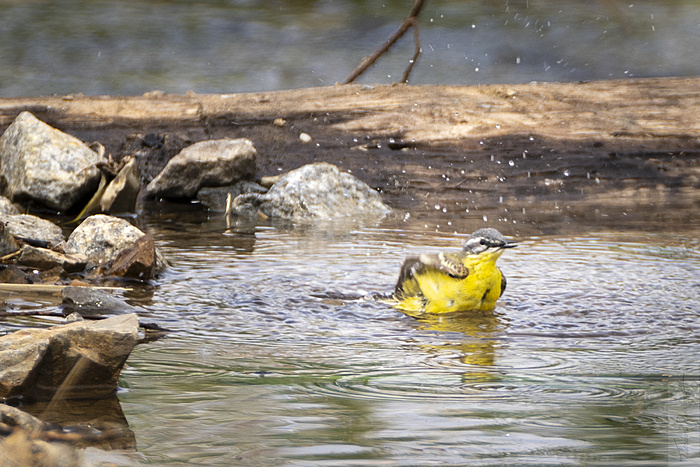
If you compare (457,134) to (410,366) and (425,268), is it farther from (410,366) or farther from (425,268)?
(410,366)

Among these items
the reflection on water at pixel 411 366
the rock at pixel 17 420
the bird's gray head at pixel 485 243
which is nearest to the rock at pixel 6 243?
the reflection on water at pixel 411 366

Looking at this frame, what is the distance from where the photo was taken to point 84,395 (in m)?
2.73

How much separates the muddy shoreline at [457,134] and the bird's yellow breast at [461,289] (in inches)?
151

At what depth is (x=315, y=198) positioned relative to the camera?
7.84 m

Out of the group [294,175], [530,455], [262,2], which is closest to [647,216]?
[294,175]

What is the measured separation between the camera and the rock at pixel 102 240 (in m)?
5.36

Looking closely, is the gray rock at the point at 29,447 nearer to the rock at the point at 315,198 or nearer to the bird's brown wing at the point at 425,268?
the bird's brown wing at the point at 425,268

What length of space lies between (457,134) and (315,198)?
167cm

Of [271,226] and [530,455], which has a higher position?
[530,455]

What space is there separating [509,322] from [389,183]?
4.68m

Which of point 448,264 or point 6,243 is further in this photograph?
point 6,243

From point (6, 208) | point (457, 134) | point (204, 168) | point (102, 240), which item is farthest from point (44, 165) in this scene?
point (457, 134)

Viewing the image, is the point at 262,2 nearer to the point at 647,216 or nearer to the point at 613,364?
the point at 647,216

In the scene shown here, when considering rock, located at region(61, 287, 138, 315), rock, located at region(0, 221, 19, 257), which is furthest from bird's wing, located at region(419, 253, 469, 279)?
rock, located at region(0, 221, 19, 257)
